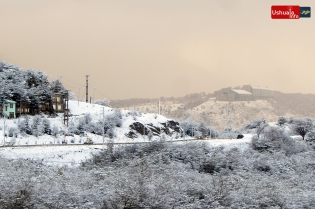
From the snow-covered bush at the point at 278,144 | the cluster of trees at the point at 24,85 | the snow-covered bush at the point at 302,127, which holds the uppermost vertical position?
the cluster of trees at the point at 24,85

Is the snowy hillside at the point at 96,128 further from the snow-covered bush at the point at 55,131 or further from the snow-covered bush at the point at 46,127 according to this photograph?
the snow-covered bush at the point at 46,127

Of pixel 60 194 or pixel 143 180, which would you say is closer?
pixel 60 194

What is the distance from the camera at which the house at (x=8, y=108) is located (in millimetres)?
69812

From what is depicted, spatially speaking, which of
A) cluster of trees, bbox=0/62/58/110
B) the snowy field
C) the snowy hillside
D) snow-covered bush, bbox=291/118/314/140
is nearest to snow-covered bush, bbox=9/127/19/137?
the snowy hillside

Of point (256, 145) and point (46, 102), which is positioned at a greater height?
point (46, 102)

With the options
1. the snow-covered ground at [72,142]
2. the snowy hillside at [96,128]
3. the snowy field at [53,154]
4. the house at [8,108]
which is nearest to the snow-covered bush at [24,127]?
the snowy hillside at [96,128]

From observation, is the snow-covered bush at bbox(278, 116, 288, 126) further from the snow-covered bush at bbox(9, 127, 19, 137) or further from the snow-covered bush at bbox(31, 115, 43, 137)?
the snow-covered bush at bbox(9, 127, 19, 137)

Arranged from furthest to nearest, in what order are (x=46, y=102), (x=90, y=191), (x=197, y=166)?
(x=46, y=102)
(x=197, y=166)
(x=90, y=191)

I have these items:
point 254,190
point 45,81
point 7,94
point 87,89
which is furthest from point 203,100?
point 254,190

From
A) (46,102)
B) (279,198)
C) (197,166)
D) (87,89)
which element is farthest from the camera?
(87,89)

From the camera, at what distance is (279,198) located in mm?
21703

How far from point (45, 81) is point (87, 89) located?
17700 mm

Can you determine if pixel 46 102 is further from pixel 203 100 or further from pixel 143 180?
pixel 203 100

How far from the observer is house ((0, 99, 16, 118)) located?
6981 centimetres
